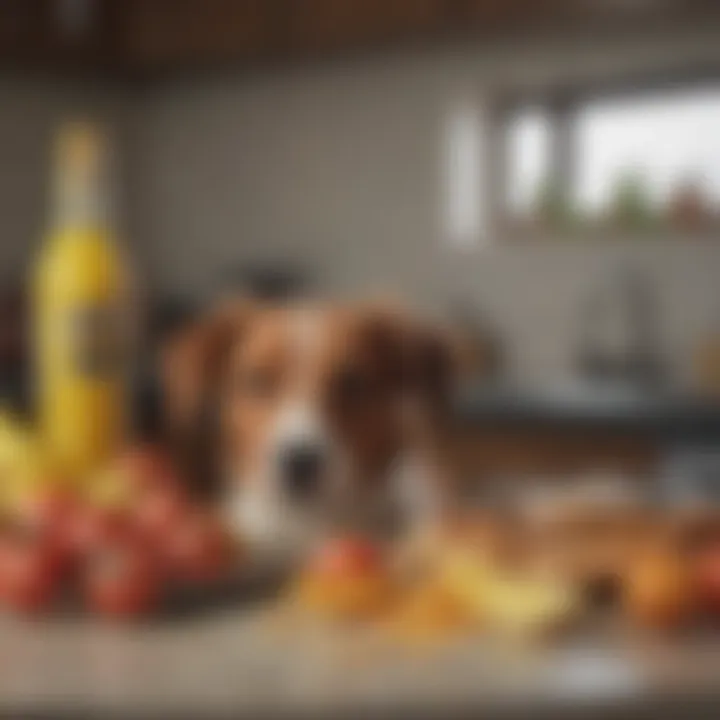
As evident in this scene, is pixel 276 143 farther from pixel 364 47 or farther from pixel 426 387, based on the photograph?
pixel 426 387

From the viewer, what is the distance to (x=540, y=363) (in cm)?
295

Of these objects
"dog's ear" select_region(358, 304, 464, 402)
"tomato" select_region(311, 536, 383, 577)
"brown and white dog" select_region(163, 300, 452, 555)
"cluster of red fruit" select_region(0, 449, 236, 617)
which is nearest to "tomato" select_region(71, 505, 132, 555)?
"cluster of red fruit" select_region(0, 449, 236, 617)

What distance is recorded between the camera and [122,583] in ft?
2.53

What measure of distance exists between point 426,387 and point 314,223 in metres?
1.96

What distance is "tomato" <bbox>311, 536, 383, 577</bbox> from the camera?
0.81m

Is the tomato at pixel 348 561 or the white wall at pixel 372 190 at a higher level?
the white wall at pixel 372 190

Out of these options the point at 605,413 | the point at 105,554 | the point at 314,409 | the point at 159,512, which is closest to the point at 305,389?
the point at 314,409

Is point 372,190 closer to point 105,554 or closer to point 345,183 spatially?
point 345,183

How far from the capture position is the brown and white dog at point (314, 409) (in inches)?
44.9

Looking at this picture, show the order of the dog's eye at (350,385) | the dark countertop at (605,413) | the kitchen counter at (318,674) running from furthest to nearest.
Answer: the dark countertop at (605,413) < the dog's eye at (350,385) < the kitchen counter at (318,674)

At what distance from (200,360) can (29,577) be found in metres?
0.45

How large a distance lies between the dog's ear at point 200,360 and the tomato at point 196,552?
36 cm

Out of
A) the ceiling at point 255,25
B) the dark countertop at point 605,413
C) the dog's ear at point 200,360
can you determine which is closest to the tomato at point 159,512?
the dog's ear at point 200,360

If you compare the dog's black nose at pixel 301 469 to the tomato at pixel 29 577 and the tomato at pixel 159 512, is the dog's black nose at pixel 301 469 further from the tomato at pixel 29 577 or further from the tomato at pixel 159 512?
the tomato at pixel 29 577
